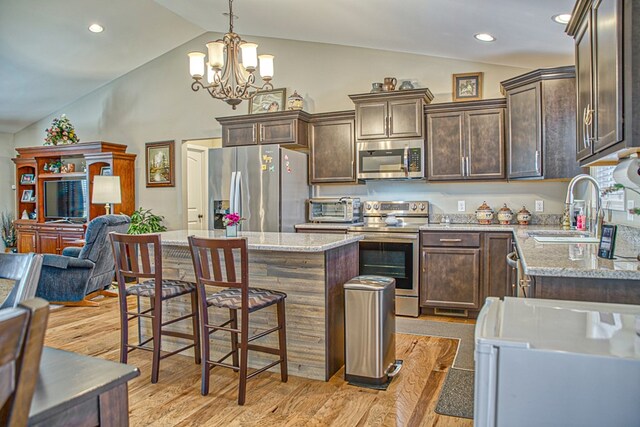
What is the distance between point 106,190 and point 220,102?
1913 mm

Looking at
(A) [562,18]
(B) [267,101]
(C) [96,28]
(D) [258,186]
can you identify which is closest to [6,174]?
(C) [96,28]

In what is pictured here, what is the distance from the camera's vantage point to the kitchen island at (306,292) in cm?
290

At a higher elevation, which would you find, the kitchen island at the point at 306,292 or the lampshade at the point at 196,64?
the lampshade at the point at 196,64

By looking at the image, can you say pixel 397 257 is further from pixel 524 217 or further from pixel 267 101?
pixel 267 101

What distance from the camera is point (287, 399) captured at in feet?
8.70

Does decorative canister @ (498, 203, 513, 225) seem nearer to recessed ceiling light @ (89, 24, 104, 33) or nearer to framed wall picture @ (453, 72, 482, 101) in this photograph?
framed wall picture @ (453, 72, 482, 101)

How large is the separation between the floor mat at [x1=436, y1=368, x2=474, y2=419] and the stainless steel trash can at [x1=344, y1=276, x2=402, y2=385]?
0.39m

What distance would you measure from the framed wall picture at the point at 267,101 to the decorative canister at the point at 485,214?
2618 millimetres

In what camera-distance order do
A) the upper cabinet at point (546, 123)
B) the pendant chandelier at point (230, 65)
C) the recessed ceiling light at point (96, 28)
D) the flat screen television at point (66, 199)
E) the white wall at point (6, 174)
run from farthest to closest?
the white wall at point (6, 174)
the flat screen television at point (66, 199)
the recessed ceiling light at point (96, 28)
the upper cabinet at point (546, 123)
the pendant chandelier at point (230, 65)

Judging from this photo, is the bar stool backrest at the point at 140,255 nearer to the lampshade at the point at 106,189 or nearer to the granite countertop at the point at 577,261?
the granite countertop at the point at 577,261

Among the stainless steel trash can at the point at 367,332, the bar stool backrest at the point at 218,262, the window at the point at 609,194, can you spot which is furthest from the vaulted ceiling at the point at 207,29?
the bar stool backrest at the point at 218,262

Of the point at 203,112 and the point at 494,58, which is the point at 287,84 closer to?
the point at 203,112

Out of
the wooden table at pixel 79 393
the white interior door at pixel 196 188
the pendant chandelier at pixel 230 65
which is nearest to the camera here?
the wooden table at pixel 79 393

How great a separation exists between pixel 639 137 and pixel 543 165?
2624mm
